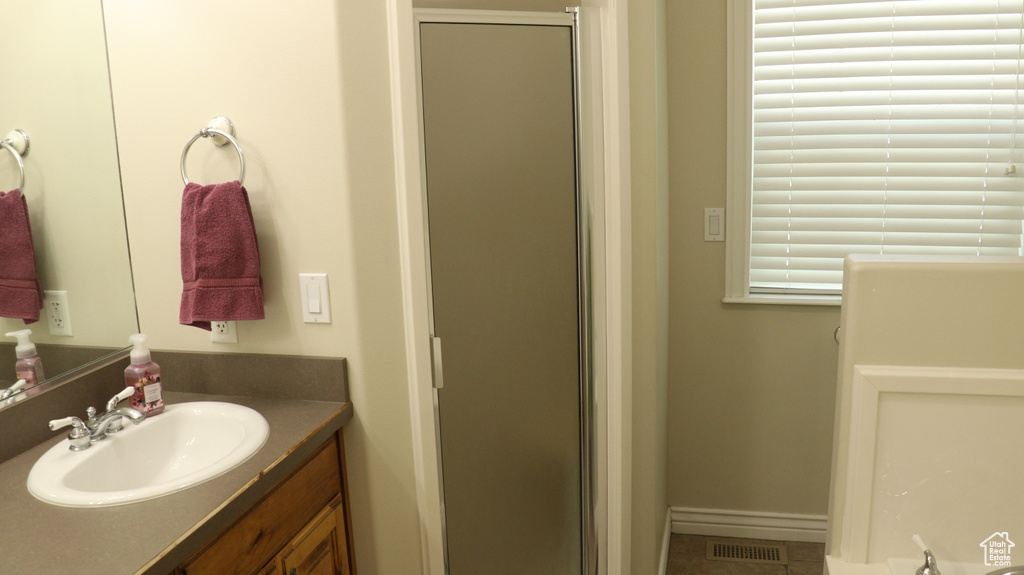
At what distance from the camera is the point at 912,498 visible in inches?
53.4

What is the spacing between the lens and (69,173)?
1.49 m

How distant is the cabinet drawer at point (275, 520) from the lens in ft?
3.63

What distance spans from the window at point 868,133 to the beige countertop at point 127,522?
5.78 feet

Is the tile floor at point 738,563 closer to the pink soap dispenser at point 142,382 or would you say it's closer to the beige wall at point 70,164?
the pink soap dispenser at point 142,382

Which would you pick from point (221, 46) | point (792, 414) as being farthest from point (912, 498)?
point (221, 46)

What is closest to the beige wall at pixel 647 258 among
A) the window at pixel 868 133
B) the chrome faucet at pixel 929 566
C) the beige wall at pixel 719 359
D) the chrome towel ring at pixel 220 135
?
the beige wall at pixel 719 359

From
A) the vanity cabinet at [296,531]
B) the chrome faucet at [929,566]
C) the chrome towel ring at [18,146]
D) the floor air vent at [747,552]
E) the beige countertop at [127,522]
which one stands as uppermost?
the chrome towel ring at [18,146]

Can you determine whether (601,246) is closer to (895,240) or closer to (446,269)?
(446,269)

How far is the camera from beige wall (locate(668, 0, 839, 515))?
7.76 feet

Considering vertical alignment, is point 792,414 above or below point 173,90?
below

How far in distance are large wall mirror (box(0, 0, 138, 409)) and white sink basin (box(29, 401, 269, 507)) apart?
209 mm

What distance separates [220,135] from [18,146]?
37cm

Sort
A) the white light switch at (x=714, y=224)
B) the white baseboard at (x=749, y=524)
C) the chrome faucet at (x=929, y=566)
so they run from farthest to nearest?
the white baseboard at (x=749, y=524) → the white light switch at (x=714, y=224) → the chrome faucet at (x=929, y=566)

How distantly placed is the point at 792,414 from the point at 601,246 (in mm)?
1108
